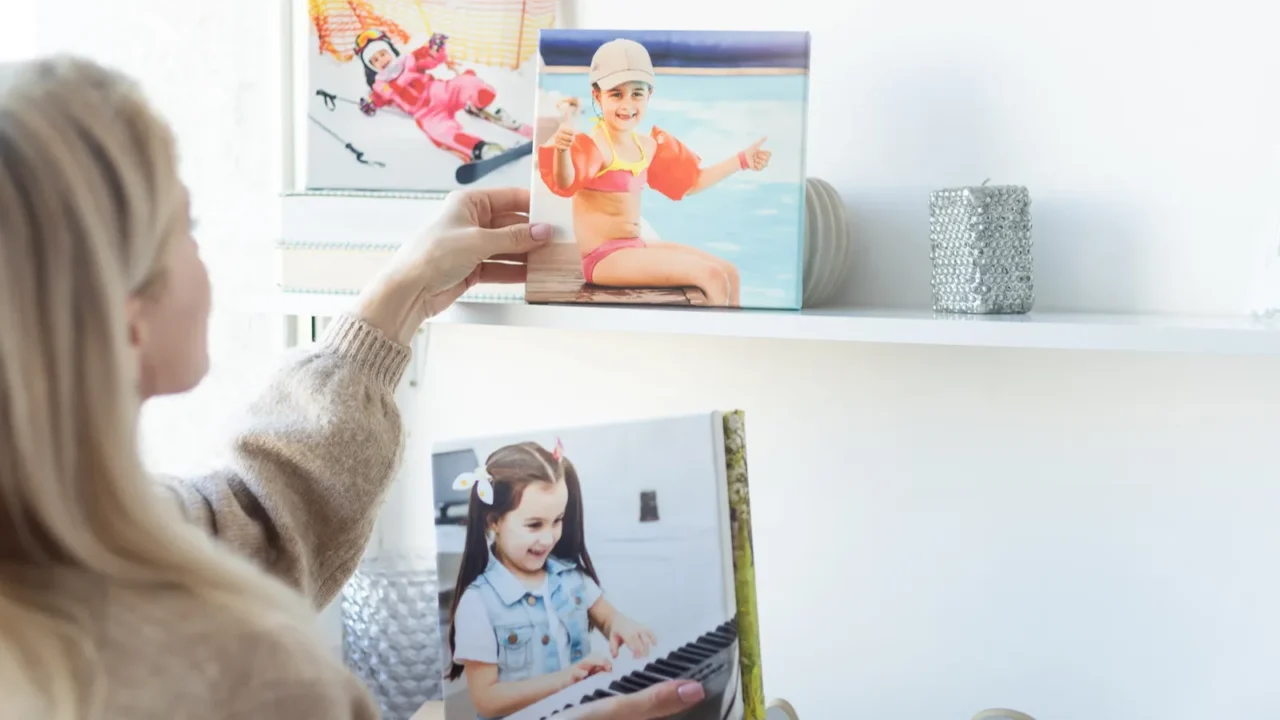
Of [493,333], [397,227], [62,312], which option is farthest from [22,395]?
[493,333]

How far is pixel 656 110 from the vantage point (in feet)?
3.18

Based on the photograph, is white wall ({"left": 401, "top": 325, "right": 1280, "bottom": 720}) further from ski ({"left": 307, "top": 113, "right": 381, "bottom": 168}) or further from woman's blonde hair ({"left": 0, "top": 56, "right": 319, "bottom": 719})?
woman's blonde hair ({"left": 0, "top": 56, "right": 319, "bottom": 719})

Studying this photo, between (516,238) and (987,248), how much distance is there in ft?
1.27

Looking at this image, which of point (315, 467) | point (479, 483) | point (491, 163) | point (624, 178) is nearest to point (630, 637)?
point (479, 483)

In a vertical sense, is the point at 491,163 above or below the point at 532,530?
above

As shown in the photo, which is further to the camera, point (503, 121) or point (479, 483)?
point (503, 121)

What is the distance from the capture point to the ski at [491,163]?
3.68 ft

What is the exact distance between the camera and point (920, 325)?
879 mm

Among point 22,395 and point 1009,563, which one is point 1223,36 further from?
point 22,395

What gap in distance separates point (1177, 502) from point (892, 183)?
380mm

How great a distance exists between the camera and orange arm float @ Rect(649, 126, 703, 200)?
0.96 m

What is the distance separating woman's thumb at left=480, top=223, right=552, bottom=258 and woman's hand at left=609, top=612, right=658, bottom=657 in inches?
12.5

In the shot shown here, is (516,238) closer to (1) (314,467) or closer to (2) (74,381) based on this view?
(1) (314,467)

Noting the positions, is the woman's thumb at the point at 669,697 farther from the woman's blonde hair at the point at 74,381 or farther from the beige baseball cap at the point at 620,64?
the beige baseball cap at the point at 620,64
